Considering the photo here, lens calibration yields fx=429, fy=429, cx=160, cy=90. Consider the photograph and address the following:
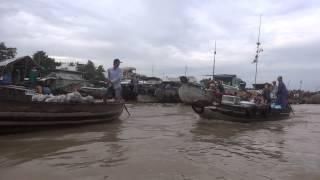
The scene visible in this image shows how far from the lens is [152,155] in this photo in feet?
22.8

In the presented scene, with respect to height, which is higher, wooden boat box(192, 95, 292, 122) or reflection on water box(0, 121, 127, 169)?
wooden boat box(192, 95, 292, 122)

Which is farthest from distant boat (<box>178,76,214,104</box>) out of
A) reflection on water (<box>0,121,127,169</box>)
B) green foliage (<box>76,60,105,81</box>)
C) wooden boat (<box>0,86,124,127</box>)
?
green foliage (<box>76,60,105,81</box>)

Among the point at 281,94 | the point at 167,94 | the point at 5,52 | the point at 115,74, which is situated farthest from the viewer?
the point at 5,52

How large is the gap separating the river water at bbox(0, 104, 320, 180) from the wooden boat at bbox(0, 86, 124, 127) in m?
0.24

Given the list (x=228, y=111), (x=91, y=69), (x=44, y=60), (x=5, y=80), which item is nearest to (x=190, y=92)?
(x=228, y=111)

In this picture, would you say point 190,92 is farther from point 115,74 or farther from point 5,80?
point 115,74

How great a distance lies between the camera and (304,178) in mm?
6059

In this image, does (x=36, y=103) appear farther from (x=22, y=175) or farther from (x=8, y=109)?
(x=22, y=175)

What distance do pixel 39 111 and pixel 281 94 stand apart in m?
10.3

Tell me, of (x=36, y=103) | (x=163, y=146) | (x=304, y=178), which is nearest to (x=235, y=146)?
(x=163, y=146)

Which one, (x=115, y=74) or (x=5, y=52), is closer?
(x=115, y=74)

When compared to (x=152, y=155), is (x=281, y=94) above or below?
above

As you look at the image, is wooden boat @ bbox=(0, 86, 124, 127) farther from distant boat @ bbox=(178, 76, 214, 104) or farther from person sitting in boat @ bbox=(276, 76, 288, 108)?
distant boat @ bbox=(178, 76, 214, 104)

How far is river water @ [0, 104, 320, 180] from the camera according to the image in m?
5.78
